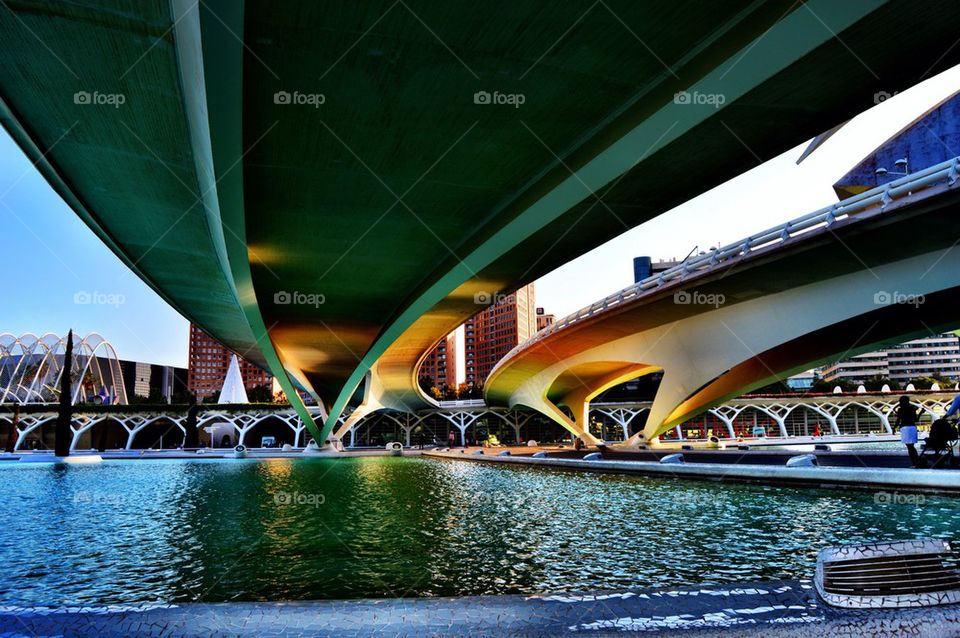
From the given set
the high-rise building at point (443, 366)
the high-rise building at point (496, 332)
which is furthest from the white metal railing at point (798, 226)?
the high-rise building at point (443, 366)

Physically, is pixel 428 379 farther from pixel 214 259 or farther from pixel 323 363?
pixel 214 259

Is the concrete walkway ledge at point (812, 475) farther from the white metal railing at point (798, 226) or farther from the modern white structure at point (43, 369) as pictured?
the modern white structure at point (43, 369)

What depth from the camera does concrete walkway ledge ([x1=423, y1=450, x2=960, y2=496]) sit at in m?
10.0

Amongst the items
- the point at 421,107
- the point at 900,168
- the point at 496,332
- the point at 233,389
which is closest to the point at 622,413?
the point at 900,168

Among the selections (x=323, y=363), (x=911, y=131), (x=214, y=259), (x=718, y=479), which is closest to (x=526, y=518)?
(x=718, y=479)

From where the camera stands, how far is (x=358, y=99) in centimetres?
960

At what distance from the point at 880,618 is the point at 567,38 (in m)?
7.18

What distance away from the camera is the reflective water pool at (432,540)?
19.2ft

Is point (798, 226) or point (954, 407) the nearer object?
point (954, 407)

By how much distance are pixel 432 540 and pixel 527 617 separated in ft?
16.3

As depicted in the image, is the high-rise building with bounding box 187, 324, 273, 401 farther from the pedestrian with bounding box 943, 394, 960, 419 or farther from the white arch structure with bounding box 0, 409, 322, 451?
the pedestrian with bounding box 943, 394, 960, 419

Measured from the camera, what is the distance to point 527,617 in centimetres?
360

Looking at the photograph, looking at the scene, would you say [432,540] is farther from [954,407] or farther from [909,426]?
[909,426]

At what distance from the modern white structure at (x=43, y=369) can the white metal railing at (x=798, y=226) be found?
82.4 metres
